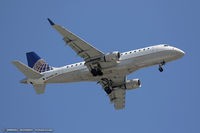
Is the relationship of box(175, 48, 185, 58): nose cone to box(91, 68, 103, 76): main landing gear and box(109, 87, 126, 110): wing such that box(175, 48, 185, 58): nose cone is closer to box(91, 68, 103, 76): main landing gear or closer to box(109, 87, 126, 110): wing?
box(91, 68, 103, 76): main landing gear

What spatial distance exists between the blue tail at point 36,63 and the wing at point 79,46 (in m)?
6.98

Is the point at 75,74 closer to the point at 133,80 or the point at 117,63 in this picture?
the point at 117,63

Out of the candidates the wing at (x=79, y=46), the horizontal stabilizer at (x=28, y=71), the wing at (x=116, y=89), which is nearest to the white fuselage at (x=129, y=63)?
the wing at (x=79, y=46)

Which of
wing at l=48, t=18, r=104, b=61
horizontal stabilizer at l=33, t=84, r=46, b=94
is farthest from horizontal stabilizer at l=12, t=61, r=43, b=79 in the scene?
wing at l=48, t=18, r=104, b=61

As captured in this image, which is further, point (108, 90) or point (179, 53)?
point (108, 90)

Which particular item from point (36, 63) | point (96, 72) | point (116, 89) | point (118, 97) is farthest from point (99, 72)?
point (36, 63)

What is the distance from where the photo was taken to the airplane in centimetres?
5166

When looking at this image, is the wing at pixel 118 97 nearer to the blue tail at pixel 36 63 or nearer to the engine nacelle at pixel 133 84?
the engine nacelle at pixel 133 84

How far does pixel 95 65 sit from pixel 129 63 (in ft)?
14.3

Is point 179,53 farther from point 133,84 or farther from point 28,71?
point 28,71

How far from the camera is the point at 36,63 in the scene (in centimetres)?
5831

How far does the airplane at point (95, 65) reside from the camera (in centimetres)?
5166

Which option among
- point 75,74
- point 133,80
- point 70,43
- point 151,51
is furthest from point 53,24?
point 133,80

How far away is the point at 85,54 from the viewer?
52.3 metres
